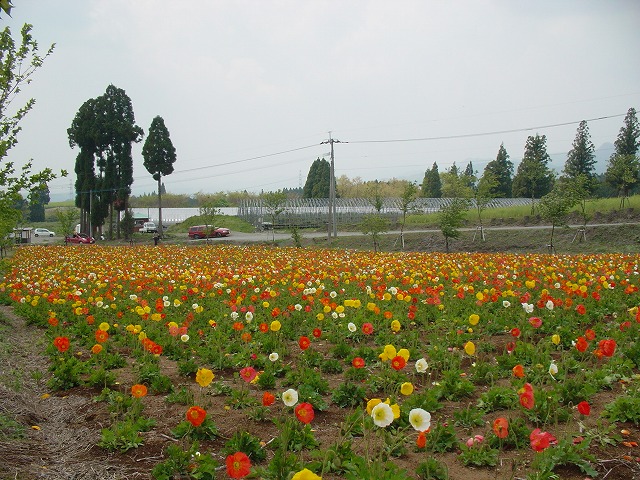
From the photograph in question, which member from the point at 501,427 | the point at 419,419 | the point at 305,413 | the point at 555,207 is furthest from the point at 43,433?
the point at 555,207

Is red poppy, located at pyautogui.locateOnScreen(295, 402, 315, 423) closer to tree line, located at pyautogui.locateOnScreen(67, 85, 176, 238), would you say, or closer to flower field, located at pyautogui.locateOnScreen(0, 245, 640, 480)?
flower field, located at pyautogui.locateOnScreen(0, 245, 640, 480)

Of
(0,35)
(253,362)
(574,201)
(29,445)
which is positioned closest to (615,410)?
(253,362)

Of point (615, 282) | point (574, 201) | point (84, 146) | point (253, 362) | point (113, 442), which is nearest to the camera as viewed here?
point (113, 442)

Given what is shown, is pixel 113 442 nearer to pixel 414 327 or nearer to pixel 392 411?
pixel 392 411

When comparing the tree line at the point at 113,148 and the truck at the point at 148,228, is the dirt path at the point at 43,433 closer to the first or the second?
the tree line at the point at 113,148

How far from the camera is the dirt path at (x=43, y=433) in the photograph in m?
3.61

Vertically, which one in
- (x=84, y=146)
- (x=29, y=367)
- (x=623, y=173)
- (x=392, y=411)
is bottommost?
(x=29, y=367)

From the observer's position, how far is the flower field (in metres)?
3.45

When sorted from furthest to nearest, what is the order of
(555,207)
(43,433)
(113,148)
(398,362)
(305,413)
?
1. (113,148)
2. (555,207)
3. (43,433)
4. (398,362)
5. (305,413)

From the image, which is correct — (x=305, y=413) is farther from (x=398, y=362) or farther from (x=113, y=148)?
(x=113, y=148)

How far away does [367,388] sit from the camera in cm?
507

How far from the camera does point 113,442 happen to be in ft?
12.8

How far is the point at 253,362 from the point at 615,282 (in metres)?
6.68

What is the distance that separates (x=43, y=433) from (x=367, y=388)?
109 inches
